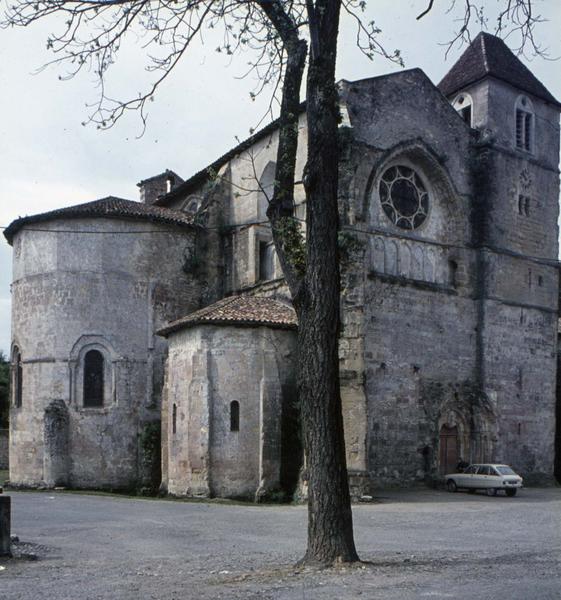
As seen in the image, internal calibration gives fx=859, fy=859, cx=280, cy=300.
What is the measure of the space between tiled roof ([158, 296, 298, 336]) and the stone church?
0.09 meters

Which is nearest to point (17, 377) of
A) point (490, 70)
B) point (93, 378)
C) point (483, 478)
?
point (93, 378)

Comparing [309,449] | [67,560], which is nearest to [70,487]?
[67,560]

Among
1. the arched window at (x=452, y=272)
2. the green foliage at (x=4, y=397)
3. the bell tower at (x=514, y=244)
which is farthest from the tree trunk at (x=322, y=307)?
the green foliage at (x=4, y=397)

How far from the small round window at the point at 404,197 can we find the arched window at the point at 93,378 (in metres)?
11.4

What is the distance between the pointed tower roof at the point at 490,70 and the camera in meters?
33.3

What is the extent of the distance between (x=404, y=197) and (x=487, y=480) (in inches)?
395

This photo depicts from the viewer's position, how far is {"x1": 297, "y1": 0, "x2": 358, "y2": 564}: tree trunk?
38.9 feet

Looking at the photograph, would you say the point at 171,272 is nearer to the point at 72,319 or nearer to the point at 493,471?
the point at 72,319

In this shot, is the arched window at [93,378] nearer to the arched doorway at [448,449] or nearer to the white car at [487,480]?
the arched doorway at [448,449]

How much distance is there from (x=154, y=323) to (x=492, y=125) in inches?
579

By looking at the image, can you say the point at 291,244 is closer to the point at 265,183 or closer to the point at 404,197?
the point at 404,197

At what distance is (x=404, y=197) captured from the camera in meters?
30.2

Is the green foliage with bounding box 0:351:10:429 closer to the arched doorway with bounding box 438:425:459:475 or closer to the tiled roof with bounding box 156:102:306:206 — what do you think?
the tiled roof with bounding box 156:102:306:206

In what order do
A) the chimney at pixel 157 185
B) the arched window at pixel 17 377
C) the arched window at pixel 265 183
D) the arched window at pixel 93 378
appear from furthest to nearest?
the chimney at pixel 157 185, the arched window at pixel 17 377, the arched window at pixel 265 183, the arched window at pixel 93 378
